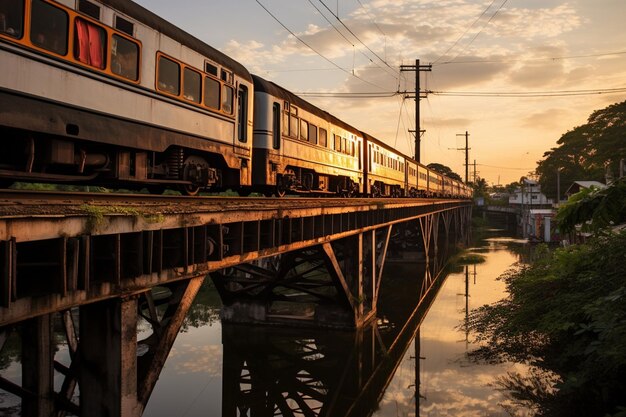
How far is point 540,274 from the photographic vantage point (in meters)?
17.4

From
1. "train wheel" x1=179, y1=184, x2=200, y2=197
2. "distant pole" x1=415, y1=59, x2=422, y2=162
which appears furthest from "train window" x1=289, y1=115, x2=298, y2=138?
"distant pole" x1=415, y1=59, x2=422, y2=162

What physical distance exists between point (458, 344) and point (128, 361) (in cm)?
1756

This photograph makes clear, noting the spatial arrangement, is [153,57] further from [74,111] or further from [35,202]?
[35,202]

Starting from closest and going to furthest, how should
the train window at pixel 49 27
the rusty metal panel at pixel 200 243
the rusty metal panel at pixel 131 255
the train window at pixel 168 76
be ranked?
the rusty metal panel at pixel 131 255 < the train window at pixel 49 27 < the rusty metal panel at pixel 200 243 < the train window at pixel 168 76

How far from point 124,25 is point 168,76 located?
4.12ft

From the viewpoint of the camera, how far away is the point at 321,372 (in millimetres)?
17500

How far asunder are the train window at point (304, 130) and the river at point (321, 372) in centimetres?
827

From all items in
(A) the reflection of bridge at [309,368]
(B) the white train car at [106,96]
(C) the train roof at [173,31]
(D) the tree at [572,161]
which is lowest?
(A) the reflection of bridge at [309,368]

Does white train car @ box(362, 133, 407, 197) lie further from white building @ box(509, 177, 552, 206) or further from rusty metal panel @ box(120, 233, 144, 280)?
white building @ box(509, 177, 552, 206)

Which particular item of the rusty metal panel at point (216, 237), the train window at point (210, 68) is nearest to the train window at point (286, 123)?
the train window at point (210, 68)

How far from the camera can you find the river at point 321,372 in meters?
14.7

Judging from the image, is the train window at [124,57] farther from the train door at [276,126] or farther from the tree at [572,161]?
the tree at [572,161]

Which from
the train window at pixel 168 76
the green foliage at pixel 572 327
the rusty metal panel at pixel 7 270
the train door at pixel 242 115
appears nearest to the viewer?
the rusty metal panel at pixel 7 270

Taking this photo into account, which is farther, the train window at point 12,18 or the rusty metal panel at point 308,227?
the rusty metal panel at point 308,227
